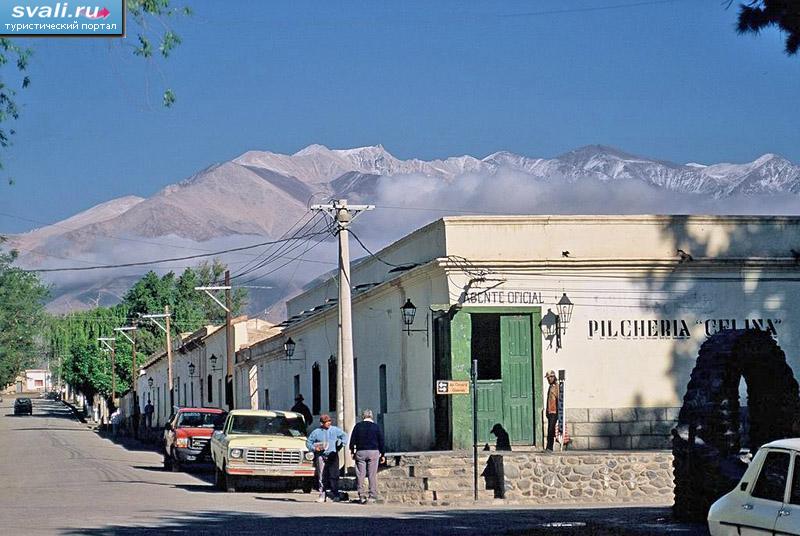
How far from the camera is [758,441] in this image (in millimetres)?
19922

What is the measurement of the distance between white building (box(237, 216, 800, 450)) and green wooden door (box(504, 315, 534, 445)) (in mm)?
26

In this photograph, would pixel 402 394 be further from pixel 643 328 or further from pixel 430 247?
pixel 643 328

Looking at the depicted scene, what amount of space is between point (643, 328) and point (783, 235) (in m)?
4.38

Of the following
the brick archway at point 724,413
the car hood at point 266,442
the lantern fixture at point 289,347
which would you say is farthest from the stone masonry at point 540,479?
the lantern fixture at point 289,347

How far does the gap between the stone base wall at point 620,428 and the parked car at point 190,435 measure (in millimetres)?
10427

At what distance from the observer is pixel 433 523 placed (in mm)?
19188

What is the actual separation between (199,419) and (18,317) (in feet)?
249

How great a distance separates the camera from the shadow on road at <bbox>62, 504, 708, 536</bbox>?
17.4 metres

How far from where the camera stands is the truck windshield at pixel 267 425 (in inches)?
1121

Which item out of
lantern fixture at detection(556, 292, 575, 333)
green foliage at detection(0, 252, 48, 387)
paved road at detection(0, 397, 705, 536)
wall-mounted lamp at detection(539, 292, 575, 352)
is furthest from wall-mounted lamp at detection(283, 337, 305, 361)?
green foliage at detection(0, 252, 48, 387)

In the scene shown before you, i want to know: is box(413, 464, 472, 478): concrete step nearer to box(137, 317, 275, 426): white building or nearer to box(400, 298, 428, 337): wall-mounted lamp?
box(400, 298, 428, 337): wall-mounted lamp

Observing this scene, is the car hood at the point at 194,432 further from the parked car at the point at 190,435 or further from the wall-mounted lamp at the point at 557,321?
the wall-mounted lamp at the point at 557,321

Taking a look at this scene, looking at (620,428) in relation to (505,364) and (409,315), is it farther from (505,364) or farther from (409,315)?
(409,315)

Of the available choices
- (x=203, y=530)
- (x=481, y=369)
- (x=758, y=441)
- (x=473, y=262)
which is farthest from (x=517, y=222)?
(x=203, y=530)
